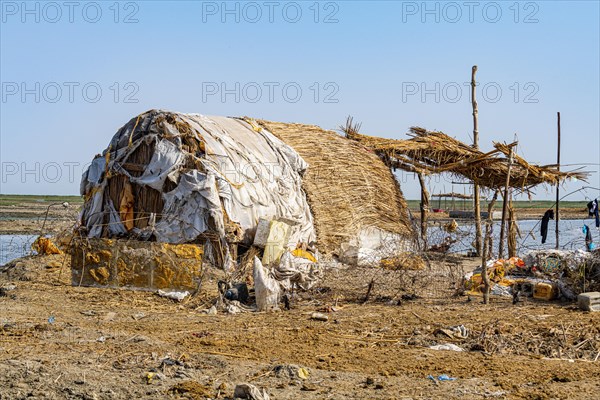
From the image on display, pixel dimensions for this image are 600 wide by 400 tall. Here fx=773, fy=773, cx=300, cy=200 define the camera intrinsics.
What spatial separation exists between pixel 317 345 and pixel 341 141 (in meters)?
9.90

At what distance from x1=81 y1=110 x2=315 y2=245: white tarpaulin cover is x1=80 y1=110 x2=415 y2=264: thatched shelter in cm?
2

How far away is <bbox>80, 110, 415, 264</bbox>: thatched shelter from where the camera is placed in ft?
44.1

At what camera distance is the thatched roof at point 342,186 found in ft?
53.0

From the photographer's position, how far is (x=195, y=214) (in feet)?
43.7

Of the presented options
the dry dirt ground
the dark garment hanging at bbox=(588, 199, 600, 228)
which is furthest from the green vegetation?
Result: the dry dirt ground

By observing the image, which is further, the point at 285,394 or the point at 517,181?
the point at 517,181

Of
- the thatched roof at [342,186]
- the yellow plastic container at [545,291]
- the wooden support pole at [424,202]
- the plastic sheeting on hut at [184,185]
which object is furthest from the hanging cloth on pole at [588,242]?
the plastic sheeting on hut at [184,185]

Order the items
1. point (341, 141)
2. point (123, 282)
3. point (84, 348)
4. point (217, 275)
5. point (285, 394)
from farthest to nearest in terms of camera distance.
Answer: point (341, 141) < point (217, 275) < point (123, 282) < point (84, 348) < point (285, 394)

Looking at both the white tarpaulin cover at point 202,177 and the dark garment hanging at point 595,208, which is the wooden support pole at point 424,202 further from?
the dark garment hanging at point 595,208

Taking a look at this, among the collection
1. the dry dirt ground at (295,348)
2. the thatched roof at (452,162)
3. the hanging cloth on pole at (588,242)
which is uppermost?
the thatched roof at (452,162)

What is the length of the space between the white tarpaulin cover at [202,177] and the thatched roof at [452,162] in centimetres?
255

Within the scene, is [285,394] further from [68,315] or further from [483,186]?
[483,186]

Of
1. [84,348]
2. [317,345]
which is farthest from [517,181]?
[84,348]

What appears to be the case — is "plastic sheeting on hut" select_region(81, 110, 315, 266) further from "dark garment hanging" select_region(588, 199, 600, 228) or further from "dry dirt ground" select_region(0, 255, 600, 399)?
"dark garment hanging" select_region(588, 199, 600, 228)
